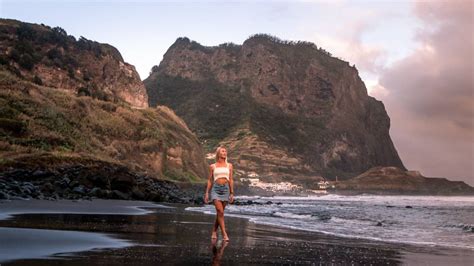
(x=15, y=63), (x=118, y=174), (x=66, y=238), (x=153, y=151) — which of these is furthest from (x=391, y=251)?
(x=15, y=63)

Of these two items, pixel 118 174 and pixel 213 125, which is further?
pixel 213 125

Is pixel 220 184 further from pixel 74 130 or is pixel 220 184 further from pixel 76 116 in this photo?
pixel 76 116

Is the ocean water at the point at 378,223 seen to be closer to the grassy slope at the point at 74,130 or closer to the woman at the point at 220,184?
the woman at the point at 220,184

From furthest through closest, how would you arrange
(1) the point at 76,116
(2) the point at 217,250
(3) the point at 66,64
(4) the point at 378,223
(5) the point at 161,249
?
(3) the point at 66,64, (1) the point at 76,116, (4) the point at 378,223, (2) the point at 217,250, (5) the point at 161,249

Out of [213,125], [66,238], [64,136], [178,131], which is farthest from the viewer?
[213,125]

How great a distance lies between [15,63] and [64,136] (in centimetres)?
3084

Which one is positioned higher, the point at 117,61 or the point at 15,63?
the point at 117,61

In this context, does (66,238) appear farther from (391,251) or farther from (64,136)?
(64,136)

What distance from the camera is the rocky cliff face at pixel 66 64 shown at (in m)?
65.4

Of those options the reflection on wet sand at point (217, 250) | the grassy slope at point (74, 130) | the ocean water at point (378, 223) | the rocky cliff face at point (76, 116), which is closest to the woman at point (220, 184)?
the reflection on wet sand at point (217, 250)

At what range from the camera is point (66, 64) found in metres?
74.2

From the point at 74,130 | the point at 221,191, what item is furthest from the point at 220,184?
the point at 74,130

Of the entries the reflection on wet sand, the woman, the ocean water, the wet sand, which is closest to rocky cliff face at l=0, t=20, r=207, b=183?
the ocean water

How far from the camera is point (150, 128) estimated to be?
Result: 65688mm
